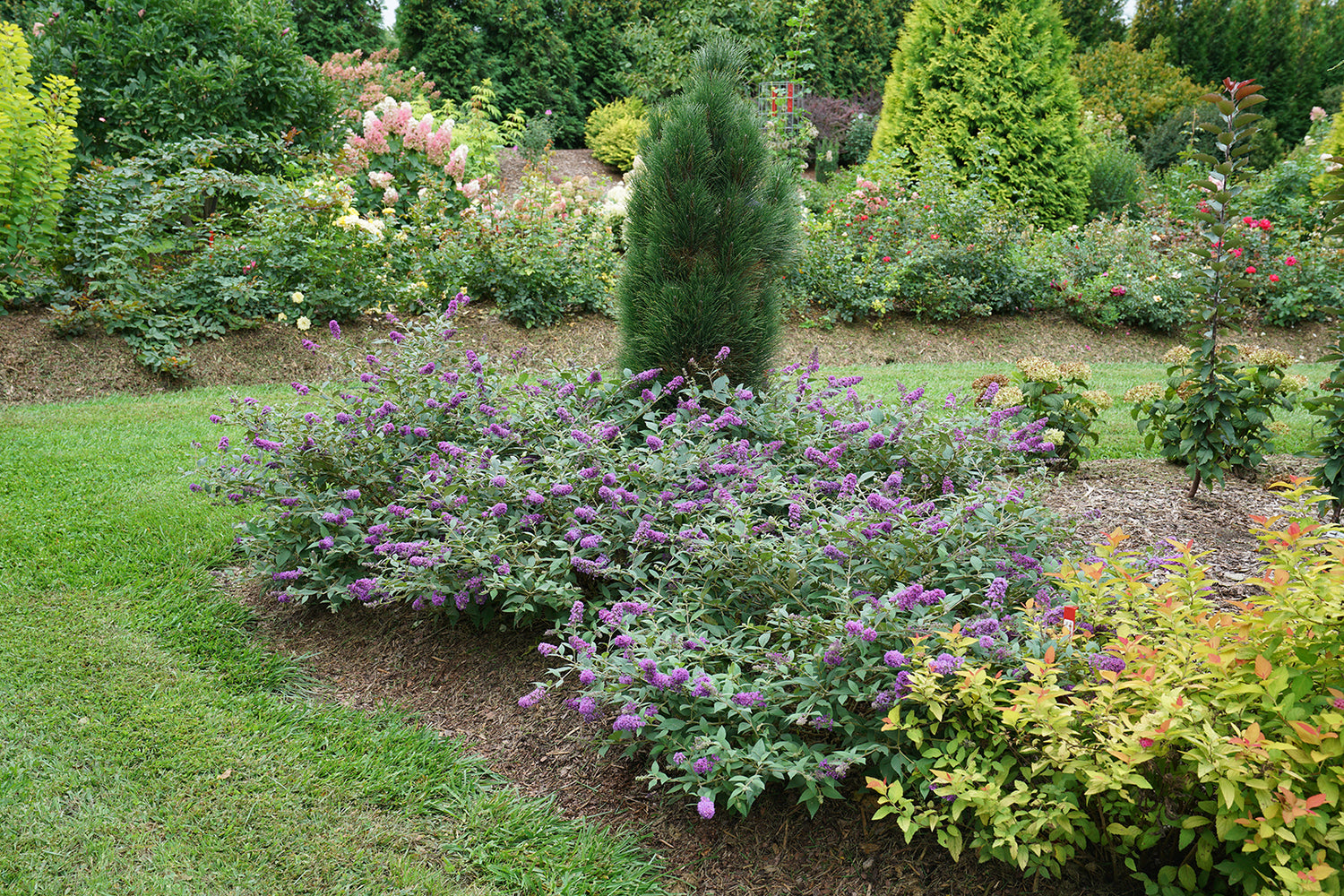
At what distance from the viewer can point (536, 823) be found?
2.40 metres

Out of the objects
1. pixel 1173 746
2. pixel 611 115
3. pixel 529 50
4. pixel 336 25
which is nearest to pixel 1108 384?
pixel 1173 746

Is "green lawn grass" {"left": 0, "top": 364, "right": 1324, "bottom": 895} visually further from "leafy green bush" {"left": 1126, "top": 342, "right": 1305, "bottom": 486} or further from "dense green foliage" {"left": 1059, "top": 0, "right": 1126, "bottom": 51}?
"dense green foliage" {"left": 1059, "top": 0, "right": 1126, "bottom": 51}

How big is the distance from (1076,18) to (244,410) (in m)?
28.1

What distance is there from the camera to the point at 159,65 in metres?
7.66

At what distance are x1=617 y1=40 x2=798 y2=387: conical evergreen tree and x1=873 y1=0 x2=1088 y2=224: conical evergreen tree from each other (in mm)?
7284

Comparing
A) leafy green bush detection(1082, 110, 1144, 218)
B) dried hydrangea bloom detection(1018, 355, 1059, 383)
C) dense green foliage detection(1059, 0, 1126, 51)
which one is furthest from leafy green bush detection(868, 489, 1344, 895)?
dense green foliage detection(1059, 0, 1126, 51)

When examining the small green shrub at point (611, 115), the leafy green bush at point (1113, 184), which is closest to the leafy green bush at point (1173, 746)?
the leafy green bush at point (1113, 184)

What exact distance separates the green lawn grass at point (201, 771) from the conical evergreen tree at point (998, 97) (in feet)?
32.2

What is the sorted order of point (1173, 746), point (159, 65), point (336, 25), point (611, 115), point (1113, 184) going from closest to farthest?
point (1173, 746), point (159, 65), point (1113, 184), point (336, 25), point (611, 115)

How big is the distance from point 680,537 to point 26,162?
6.38 metres

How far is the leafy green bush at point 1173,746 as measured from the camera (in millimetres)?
1703

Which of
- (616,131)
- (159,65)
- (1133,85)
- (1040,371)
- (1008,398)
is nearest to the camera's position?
(1008,398)

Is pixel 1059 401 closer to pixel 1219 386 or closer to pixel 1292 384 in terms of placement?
pixel 1219 386

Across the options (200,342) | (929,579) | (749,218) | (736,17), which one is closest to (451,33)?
(736,17)
